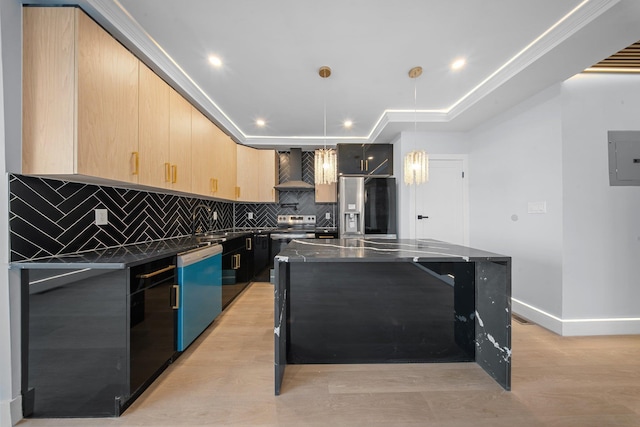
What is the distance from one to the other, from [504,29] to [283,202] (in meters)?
3.68

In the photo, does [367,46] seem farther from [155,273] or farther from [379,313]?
[155,273]

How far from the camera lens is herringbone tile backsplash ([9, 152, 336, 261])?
4.42 feet

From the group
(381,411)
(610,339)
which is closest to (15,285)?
(381,411)

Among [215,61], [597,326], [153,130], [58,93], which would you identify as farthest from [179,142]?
[597,326]

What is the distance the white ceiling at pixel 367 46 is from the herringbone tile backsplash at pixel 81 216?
43.1 inches

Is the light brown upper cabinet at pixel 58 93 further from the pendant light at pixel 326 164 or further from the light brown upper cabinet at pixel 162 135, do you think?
the pendant light at pixel 326 164

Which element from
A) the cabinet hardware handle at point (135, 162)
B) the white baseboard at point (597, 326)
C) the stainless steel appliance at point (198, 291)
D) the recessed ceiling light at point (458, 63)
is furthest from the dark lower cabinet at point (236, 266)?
the white baseboard at point (597, 326)

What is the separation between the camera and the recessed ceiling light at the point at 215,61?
6.81 feet

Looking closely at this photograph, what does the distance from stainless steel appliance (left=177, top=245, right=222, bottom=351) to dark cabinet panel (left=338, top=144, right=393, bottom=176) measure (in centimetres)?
241

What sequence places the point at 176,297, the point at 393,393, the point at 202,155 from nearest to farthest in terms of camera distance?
1. the point at 393,393
2. the point at 176,297
3. the point at 202,155

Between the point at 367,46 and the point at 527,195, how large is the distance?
2282 millimetres

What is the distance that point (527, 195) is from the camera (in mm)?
2576

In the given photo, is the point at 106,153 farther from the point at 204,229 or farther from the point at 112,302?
the point at 204,229

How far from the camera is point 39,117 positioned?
1.33 meters
